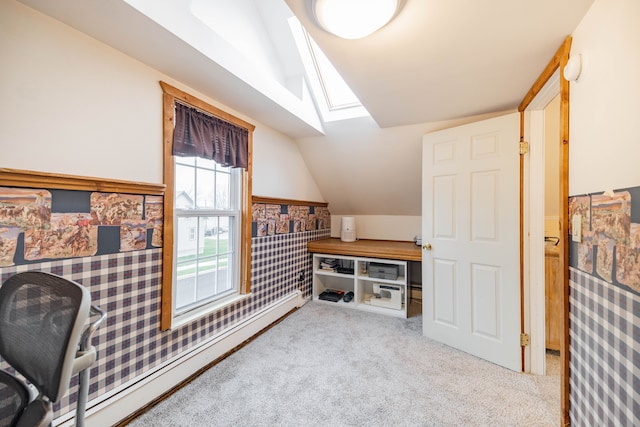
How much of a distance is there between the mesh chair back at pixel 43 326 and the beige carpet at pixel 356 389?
1.02 m

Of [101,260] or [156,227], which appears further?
[156,227]

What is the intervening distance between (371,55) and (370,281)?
257 centimetres

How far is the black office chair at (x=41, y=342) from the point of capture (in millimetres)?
652

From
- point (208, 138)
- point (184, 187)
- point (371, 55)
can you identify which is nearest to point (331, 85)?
point (371, 55)

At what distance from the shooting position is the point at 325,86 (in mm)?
2625

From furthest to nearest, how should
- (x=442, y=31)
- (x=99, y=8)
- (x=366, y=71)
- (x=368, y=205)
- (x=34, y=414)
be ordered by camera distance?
(x=368, y=205) → (x=366, y=71) → (x=442, y=31) → (x=99, y=8) → (x=34, y=414)

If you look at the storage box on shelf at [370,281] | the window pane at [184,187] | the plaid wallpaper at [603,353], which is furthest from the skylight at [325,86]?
the plaid wallpaper at [603,353]

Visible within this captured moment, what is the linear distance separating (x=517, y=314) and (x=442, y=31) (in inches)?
77.6

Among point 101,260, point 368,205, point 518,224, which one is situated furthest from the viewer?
point 368,205

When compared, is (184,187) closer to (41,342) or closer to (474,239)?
(41,342)

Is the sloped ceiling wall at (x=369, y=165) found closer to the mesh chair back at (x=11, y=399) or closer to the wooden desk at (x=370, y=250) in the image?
the wooden desk at (x=370, y=250)

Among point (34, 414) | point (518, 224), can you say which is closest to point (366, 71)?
point (518, 224)

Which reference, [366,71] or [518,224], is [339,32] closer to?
[366,71]

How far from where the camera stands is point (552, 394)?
1.67 metres
